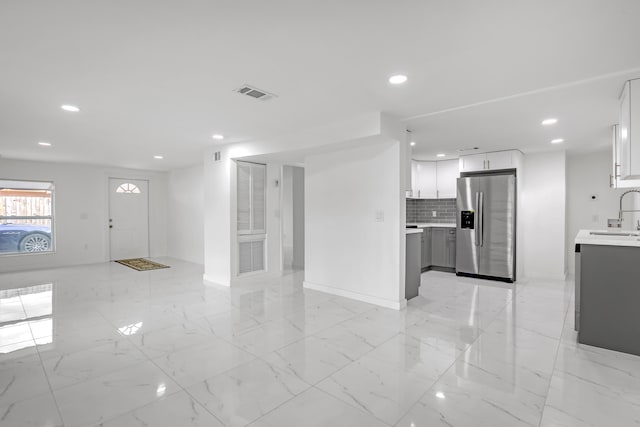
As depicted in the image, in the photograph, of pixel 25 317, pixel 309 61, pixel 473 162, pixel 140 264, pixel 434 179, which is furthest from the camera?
pixel 140 264

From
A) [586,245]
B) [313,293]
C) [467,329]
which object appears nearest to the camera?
[586,245]

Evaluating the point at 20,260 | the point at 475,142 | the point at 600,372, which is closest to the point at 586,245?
the point at 600,372

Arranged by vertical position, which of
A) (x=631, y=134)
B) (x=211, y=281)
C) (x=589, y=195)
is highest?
(x=631, y=134)

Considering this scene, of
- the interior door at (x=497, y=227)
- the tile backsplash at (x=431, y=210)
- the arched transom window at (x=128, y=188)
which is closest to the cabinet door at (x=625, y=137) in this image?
the interior door at (x=497, y=227)

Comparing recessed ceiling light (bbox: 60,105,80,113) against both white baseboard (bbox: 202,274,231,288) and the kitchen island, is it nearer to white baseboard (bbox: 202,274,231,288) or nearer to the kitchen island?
white baseboard (bbox: 202,274,231,288)

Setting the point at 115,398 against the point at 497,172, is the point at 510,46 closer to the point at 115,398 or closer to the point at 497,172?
the point at 115,398

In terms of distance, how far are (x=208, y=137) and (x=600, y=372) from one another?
5054mm

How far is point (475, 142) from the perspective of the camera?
513 cm

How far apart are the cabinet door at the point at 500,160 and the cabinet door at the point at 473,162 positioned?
10cm

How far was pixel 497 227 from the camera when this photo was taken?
5688 mm

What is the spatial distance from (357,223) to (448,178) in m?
3.27

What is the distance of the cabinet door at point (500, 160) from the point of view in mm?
5625

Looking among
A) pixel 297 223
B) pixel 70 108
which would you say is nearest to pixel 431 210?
pixel 297 223

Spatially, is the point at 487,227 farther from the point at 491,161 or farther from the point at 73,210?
the point at 73,210
